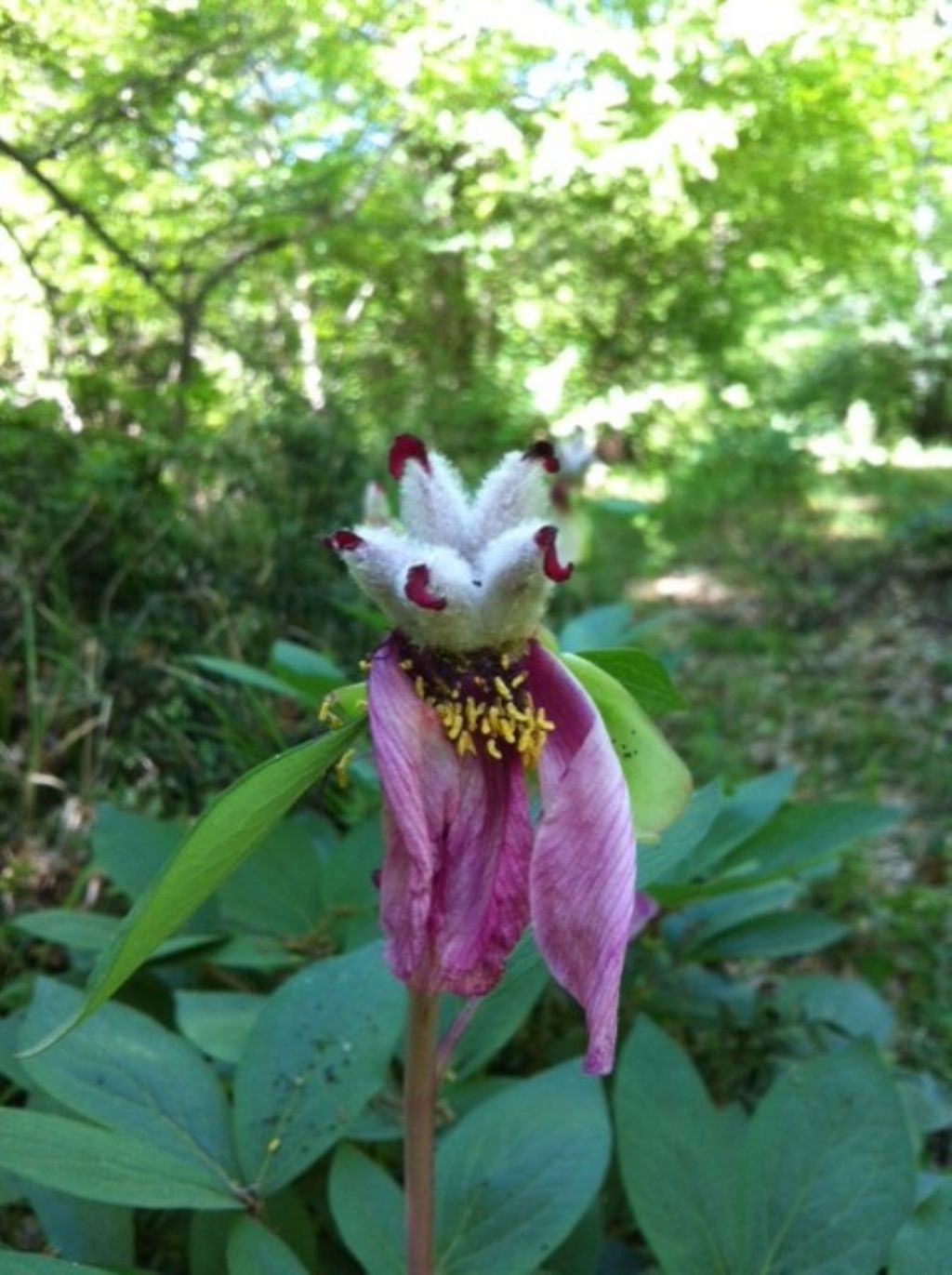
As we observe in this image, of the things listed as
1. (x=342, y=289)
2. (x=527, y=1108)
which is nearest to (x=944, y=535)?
(x=342, y=289)

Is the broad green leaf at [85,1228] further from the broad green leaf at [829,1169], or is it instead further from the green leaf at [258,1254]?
the broad green leaf at [829,1169]

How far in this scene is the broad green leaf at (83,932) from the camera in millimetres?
1455

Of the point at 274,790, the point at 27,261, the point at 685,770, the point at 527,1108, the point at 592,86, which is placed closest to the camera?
the point at 274,790

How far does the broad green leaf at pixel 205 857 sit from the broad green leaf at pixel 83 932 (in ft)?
2.69

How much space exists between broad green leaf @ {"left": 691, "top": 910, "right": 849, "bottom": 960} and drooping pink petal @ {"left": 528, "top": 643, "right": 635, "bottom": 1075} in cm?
109

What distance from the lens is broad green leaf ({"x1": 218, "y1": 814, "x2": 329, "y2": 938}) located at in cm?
150

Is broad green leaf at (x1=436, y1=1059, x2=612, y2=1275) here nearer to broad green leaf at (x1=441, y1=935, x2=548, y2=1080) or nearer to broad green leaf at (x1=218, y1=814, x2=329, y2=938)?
broad green leaf at (x1=441, y1=935, x2=548, y2=1080)

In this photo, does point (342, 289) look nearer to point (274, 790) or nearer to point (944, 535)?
point (944, 535)

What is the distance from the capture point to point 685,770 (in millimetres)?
805

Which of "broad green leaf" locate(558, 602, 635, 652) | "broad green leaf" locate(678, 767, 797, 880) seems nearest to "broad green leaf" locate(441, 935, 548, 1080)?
"broad green leaf" locate(678, 767, 797, 880)

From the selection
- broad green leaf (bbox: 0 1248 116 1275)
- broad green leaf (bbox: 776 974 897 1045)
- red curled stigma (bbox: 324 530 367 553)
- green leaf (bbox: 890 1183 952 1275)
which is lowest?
broad green leaf (bbox: 776 974 897 1045)

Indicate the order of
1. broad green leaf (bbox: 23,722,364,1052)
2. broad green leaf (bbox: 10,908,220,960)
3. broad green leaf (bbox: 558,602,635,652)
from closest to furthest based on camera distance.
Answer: broad green leaf (bbox: 23,722,364,1052)
broad green leaf (bbox: 10,908,220,960)
broad green leaf (bbox: 558,602,635,652)

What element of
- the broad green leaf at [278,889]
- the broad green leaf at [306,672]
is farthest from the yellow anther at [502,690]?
the broad green leaf at [306,672]

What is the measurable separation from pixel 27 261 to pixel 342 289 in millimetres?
2040
